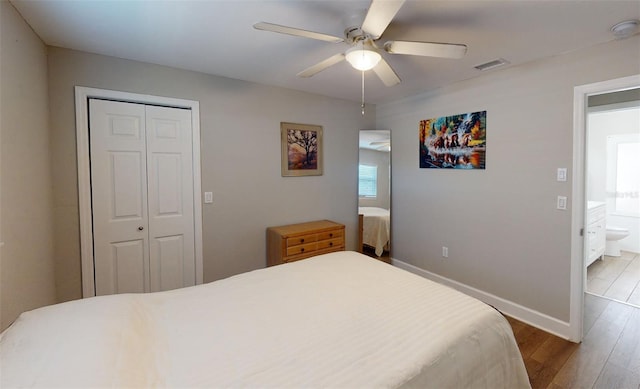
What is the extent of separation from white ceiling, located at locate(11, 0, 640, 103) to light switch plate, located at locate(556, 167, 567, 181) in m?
0.92

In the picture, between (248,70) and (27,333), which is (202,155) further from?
(27,333)

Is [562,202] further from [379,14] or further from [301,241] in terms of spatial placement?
[301,241]

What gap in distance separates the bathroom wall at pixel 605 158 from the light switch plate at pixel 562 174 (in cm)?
273

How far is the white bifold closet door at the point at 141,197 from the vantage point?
2375mm

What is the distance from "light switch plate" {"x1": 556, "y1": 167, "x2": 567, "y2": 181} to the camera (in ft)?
7.51

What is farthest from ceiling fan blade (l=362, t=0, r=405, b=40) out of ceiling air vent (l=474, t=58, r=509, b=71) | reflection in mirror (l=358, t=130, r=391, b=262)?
reflection in mirror (l=358, t=130, r=391, b=262)

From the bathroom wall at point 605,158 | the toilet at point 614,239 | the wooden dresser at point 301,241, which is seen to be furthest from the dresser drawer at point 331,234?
the toilet at point 614,239

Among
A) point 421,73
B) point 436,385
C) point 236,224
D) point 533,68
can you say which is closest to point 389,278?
point 436,385

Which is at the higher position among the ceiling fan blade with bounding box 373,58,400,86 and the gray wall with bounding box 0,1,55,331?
the ceiling fan blade with bounding box 373,58,400,86

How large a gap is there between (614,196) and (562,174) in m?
3.45

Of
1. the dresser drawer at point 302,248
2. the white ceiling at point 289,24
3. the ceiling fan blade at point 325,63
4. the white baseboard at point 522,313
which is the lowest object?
the white baseboard at point 522,313

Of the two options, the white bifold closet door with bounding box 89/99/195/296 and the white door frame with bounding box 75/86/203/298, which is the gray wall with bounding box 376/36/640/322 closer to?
the white bifold closet door with bounding box 89/99/195/296

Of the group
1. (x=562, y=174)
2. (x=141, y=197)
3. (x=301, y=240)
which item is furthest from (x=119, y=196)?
(x=562, y=174)

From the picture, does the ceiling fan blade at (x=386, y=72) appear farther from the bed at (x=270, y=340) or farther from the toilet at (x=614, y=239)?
the toilet at (x=614, y=239)
